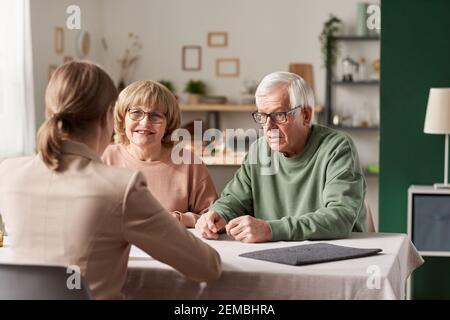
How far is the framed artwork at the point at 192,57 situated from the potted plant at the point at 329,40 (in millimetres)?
1262

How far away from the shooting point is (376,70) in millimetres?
7742

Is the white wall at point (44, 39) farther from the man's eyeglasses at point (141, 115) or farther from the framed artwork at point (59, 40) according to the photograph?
the man's eyeglasses at point (141, 115)

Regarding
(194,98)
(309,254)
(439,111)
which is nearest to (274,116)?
(309,254)

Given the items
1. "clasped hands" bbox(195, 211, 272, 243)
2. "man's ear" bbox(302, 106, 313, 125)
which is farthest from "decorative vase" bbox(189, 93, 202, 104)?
"clasped hands" bbox(195, 211, 272, 243)

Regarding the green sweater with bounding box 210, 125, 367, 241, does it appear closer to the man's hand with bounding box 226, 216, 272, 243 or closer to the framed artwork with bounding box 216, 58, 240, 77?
the man's hand with bounding box 226, 216, 272, 243

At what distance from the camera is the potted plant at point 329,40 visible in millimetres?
7648

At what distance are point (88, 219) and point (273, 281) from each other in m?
0.54

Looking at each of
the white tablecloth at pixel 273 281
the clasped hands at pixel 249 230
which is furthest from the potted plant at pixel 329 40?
the white tablecloth at pixel 273 281

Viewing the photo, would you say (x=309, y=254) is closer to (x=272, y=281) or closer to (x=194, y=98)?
(x=272, y=281)

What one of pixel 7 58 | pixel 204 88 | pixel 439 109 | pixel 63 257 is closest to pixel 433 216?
pixel 439 109

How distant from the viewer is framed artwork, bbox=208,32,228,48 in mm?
8016

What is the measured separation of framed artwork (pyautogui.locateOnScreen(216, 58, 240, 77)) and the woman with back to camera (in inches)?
239

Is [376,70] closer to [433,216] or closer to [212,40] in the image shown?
[212,40]

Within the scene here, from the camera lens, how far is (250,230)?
8.21 feet
